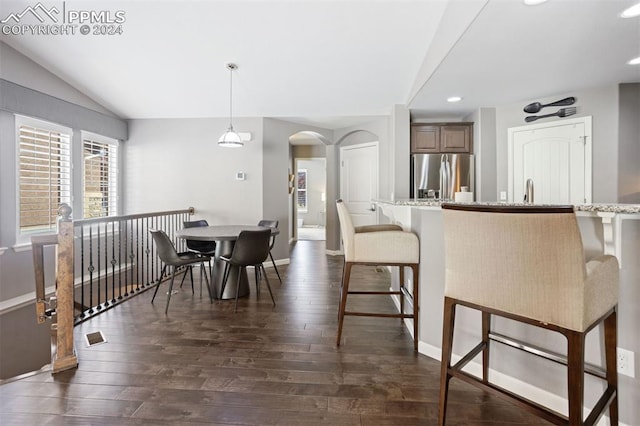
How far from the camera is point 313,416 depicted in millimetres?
1485

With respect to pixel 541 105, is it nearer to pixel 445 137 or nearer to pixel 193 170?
pixel 445 137

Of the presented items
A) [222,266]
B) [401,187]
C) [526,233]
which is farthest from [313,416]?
[401,187]

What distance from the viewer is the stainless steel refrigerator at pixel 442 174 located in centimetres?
401

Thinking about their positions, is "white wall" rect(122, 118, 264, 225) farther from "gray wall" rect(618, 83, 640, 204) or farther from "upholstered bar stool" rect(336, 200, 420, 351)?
"gray wall" rect(618, 83, 640, 204)

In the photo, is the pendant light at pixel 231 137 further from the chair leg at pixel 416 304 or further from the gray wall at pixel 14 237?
the chair leg at pixel 416 304

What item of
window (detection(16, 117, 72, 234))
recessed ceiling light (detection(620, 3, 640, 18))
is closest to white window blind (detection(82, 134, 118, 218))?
window (detection(16, 117, 72, 234))

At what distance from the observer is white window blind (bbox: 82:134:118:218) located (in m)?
4.41

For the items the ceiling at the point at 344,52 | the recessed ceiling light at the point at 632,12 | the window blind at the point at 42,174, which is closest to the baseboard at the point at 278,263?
the ceiling at the point at 344,52

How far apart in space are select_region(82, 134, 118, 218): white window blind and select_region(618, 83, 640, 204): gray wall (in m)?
6.92

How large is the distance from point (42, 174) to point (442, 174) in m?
5.28

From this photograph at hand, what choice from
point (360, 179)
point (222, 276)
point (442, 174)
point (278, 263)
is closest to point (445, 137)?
point (442, 174)

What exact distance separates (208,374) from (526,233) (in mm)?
1922

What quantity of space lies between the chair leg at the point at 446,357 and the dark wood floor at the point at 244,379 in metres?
0.18

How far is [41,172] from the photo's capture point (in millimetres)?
3658
